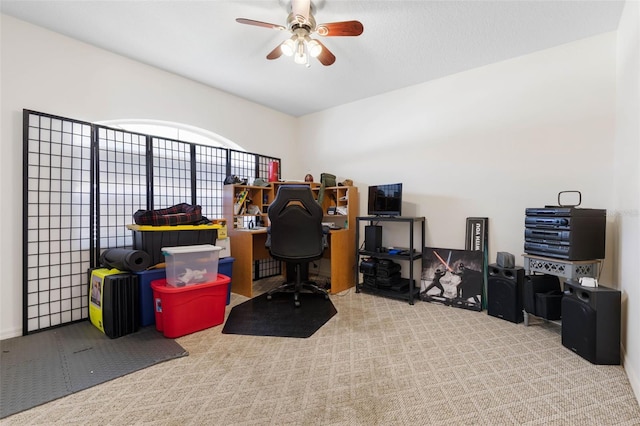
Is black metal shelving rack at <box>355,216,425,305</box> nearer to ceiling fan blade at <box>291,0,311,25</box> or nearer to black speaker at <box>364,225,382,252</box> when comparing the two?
black speaker at <box>364,225,382,252</box>

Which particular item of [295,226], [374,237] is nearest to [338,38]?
[295,226]

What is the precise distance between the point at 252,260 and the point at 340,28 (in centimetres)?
258

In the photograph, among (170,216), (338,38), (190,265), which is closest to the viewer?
(190,265)

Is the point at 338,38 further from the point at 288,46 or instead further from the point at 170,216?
the point at 170,216

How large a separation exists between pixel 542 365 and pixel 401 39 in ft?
9.22

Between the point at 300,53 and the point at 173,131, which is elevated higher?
the point at 300,53

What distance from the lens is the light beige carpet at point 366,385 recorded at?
4.48 ft

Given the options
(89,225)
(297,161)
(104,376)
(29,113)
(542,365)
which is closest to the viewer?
(104,376)

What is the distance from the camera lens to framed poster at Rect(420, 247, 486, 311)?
2.85 m

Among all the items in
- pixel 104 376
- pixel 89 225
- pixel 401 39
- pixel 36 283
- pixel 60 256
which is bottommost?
pixel 104 376

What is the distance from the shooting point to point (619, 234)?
2.08 metres

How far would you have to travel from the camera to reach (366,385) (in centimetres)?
161

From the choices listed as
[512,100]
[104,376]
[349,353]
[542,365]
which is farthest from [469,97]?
[104,376]

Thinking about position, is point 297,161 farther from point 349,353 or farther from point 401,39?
point 349,353
